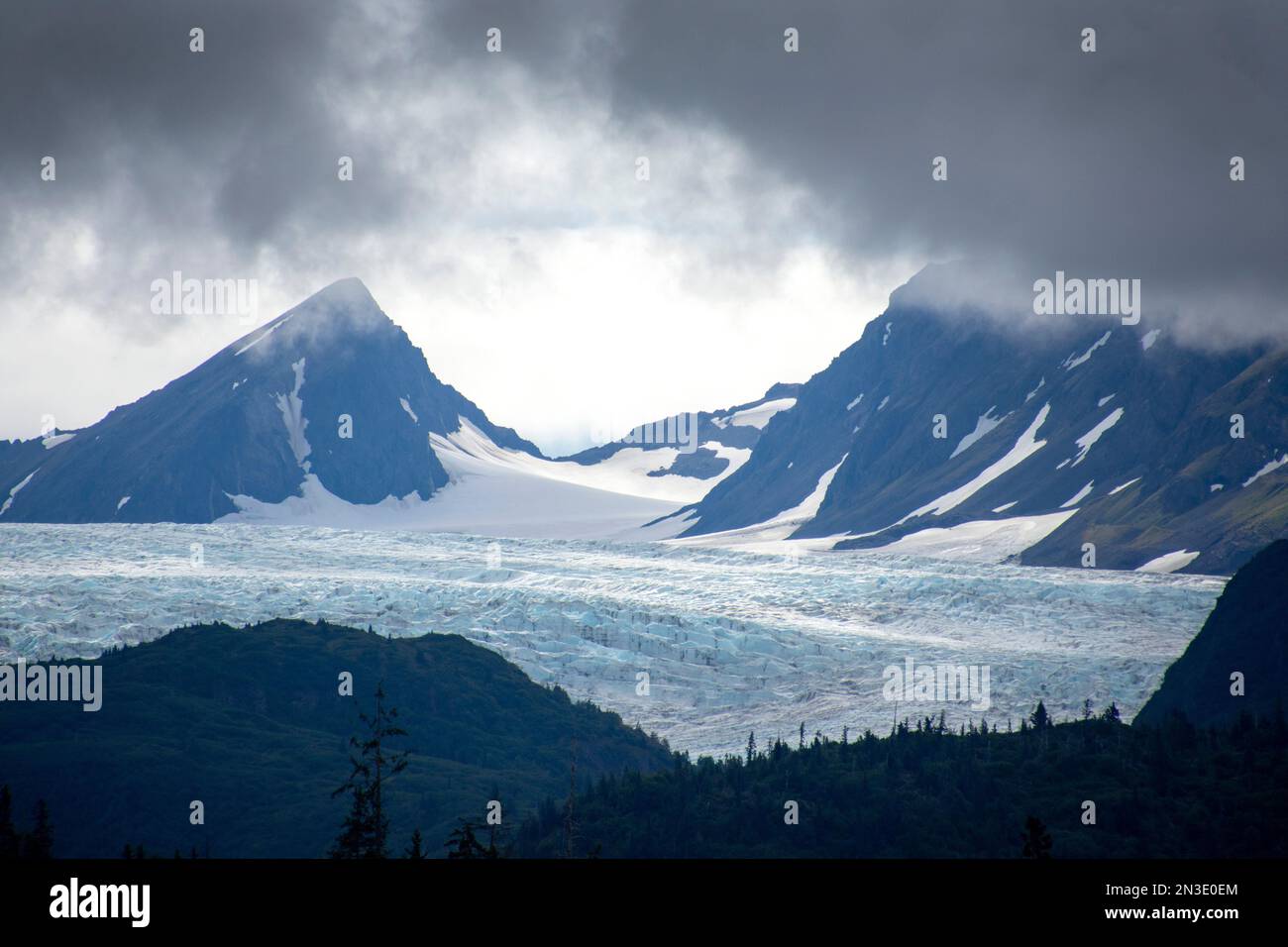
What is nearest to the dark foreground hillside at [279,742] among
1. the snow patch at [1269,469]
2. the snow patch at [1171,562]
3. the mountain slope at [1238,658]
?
the mountain slope at [1238,658]

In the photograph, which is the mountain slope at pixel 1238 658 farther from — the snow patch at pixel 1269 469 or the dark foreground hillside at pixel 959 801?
the snow patch at pixel 1269 469

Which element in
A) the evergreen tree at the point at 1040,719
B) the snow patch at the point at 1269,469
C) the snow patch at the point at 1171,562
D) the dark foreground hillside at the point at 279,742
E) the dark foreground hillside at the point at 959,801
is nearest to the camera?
the dark foreground hillside at the point at 959,801

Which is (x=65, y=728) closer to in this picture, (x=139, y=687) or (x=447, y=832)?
(x=139, y=687)

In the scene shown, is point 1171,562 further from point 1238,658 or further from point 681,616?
point 681,616

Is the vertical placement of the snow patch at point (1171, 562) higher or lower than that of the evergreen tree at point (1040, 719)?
higher
